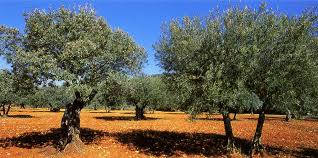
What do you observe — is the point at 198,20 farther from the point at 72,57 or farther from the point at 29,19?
the point at 29,19

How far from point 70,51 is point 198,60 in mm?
8041

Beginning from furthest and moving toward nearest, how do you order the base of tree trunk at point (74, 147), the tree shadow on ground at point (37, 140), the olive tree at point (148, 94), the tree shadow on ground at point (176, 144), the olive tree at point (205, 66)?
the olive tree at point (148, 94) < the tree shadow on ground at point (37, 140) < the tree shadow on ground at point (176, 144) < the base of tree trunk at point (74, 147) < the olive tree at point (205, 66)

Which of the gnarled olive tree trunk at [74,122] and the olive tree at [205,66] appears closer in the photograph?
the olive tree at [205,66]

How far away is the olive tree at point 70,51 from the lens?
21500 millimetres

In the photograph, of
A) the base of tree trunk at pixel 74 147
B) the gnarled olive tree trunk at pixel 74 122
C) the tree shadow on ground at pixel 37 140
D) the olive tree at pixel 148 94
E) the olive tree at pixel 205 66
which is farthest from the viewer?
the olive tree at pixel 148 94

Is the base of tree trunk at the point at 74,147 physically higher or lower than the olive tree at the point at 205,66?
lower

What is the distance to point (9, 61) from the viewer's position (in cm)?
2314

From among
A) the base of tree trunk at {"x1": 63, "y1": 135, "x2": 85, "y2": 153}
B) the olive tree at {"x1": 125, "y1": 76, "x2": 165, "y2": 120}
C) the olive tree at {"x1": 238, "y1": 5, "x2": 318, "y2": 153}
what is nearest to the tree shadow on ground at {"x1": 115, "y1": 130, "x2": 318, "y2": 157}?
the base of tree trunk at {"x1": 63, "y1": 135, "x2": 85, "y2": 153}

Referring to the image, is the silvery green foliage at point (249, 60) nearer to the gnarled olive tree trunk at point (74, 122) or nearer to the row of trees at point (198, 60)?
the row of trees at point (198, 60)

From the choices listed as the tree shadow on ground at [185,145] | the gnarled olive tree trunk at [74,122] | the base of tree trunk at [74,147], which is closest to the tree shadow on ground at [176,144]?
the tree shadow on ground at [185,145]

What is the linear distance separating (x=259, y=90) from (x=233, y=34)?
406 cm

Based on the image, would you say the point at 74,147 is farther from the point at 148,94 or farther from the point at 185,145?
the point at 148,94

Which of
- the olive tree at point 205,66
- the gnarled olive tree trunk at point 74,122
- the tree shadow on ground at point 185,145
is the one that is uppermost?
the olive tree at point 205,66

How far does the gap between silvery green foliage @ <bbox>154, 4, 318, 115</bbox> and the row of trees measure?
58 mm
